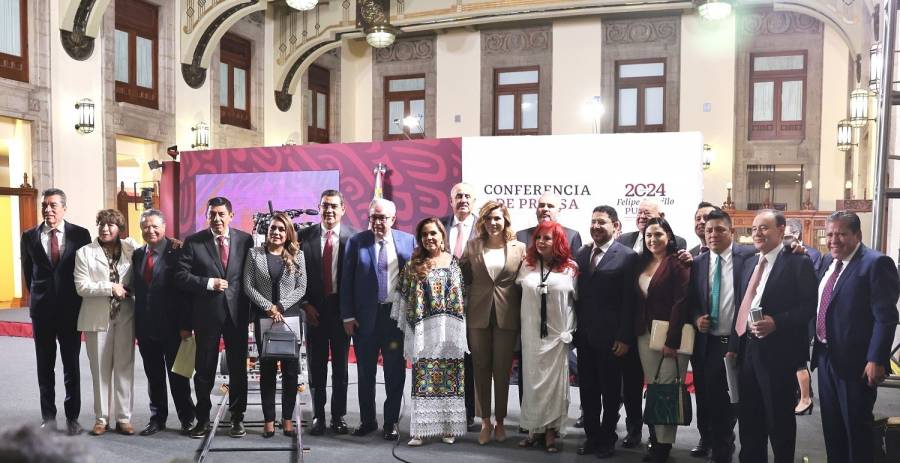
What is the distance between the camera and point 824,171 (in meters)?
12.3

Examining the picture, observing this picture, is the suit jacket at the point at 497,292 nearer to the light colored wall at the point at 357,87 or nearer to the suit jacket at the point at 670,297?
the suit jacket at the point at 670,297

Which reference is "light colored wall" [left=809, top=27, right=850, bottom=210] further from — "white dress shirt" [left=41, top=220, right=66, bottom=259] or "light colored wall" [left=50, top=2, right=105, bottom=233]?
"white dress shirt" [left=41, top=220, right=66, bottom=259]

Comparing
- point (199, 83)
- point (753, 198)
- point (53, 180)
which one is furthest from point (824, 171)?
point (53, 180)

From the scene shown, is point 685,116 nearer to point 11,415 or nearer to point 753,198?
point 753,198

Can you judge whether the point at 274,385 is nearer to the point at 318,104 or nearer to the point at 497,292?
the point at 497,292

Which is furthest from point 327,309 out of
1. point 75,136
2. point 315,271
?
point 75,136

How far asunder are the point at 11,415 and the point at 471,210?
3.30m

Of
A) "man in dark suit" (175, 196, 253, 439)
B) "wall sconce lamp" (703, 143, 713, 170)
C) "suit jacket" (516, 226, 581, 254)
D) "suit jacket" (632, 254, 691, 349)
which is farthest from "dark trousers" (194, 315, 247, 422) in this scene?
"wall sconce lamp" (703, 143, 713, 170)

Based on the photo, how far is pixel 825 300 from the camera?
3.23m

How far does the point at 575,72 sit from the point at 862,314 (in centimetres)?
1077

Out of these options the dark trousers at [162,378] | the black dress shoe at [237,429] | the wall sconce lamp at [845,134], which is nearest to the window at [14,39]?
the dark trousers at [162,378]

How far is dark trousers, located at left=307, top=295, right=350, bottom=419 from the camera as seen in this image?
4.24 m

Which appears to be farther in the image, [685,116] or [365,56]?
[365,56]

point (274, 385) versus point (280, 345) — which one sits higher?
point (280, 345)
